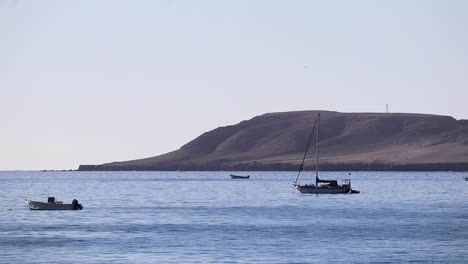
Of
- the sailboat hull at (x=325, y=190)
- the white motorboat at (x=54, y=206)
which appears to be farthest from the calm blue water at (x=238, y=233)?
the sailboat hull at (x=325, y=190)

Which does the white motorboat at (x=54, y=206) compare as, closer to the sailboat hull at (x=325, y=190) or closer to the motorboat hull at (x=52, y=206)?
the motorboat hull at (x=52, y=206)

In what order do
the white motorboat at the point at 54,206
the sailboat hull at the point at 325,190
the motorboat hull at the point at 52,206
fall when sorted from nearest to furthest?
the white motorboat at the point at 54,206 → the motorboat hull at the point at 52,206 → the sailboat hull at the point at 325,190

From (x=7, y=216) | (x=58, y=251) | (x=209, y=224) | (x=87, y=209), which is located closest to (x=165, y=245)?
(x=58, y=251)

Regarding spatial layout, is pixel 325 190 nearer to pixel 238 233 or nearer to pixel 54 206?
pixel 54 206

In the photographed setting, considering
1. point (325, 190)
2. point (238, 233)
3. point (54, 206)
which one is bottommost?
point (238, 233)

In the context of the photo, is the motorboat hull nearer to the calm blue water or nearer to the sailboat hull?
the calm blue water

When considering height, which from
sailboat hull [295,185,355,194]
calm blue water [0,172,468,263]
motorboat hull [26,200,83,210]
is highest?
sailboat hull [295,185,355,194]

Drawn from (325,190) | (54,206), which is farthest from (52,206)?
(325,190)

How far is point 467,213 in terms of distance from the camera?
343 ft

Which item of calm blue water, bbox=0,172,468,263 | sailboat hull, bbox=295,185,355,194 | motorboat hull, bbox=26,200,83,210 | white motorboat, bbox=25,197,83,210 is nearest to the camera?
calm blue water, bbox=0,172,468,263

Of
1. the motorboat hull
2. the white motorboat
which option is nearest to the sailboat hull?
the white motorboat

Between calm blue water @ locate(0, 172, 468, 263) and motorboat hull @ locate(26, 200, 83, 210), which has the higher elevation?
motorboat hull @ locate(26, 200, 83, 210)

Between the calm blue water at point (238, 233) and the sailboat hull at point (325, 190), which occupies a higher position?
the sailboat hull at point (325, 190)

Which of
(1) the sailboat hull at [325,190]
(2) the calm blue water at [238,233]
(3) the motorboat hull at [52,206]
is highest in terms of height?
(1) the sailboat hull at [325,190]
